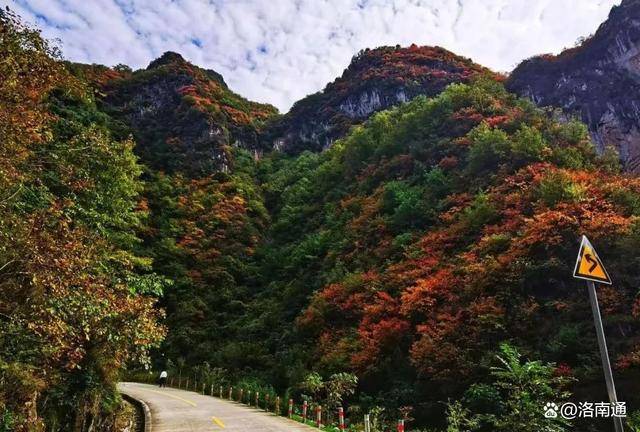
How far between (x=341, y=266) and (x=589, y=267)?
22.9m

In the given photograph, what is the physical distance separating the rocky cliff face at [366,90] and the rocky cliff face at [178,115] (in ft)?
22.2

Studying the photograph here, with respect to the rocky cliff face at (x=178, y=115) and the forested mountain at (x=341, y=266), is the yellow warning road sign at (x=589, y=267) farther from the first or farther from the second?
the rocky cliff face at (x=178, y=115)

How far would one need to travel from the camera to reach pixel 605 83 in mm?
34188

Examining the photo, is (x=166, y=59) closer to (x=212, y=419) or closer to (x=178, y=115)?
(x=178, y=115)

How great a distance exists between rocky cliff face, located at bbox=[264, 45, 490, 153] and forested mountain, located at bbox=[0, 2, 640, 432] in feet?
48.2

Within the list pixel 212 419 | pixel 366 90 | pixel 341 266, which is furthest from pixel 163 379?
pixel 366 90

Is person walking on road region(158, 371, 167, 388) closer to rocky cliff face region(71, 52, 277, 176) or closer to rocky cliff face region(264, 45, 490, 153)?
rocky cliff face region(71, 52, 277, 176)

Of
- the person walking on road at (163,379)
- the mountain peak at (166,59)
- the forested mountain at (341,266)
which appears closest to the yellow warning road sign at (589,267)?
the forested mountain at (341,266)

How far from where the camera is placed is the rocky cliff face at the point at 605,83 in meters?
31.0

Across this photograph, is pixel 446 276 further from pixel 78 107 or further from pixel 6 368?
pixel 78 107

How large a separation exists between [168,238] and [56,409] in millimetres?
30567

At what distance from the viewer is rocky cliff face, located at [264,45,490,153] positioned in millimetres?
60688

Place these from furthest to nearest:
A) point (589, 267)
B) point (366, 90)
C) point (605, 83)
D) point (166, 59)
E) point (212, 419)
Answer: point (166, 59) < point (366, 90) < point (605, 83) < point (212, 419) < point (589, 267)

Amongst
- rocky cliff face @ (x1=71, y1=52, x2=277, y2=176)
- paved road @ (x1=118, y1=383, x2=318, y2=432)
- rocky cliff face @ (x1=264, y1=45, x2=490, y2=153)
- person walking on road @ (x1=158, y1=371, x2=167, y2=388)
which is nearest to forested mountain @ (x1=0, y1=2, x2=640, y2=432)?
person walking on road @ (x1=158, y1=371, x2=167, y2=388)
